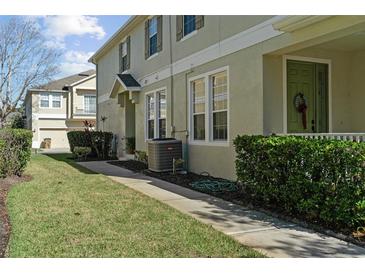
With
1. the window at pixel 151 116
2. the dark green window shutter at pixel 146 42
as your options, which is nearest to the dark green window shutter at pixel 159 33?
the dark green window shutter at pixel 146 42

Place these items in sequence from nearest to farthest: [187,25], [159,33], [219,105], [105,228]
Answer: [105,228] < [219,105] < [187,25] < [159,33]

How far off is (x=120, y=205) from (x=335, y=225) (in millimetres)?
3716

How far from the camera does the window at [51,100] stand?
36.7 m

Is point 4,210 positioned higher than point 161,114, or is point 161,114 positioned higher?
point 161,114

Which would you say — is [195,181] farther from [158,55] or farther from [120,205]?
[158,55]

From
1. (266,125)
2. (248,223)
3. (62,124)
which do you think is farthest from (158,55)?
(62,124)

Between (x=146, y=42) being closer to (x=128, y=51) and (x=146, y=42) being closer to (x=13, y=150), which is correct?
(x=128, y=51)

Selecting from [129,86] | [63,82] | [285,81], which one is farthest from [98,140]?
[63,82]

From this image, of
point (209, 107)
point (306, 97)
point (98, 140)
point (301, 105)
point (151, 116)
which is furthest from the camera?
point (98, 140)

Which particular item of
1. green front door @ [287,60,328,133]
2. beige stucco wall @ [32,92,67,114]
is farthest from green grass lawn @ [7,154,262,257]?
beige stucco wall @ [32,92,67,114]

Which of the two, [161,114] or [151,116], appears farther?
[151,116]

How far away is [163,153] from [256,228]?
6.25 m

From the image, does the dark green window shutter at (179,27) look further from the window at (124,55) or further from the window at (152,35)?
the window at (124,55)

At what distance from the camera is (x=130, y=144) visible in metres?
17.1
